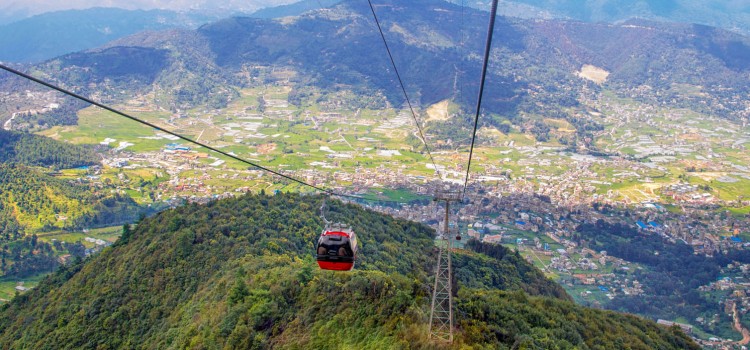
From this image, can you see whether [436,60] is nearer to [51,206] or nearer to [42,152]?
[42,152]

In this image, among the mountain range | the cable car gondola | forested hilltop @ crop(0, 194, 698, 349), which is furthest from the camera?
the mountain range

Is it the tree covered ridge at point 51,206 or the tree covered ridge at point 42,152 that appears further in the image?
the tree covered ridge at point 42,152

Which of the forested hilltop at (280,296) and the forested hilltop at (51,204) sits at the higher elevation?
the forested hilltop at (280,296)

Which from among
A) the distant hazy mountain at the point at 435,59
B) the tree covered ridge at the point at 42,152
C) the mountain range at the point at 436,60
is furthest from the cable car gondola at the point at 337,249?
the distant hazy mountain at the point at 435,59

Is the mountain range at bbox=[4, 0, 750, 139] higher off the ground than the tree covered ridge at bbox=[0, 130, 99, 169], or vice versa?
the mountain range at bbox=[4, 0, 750, 139]

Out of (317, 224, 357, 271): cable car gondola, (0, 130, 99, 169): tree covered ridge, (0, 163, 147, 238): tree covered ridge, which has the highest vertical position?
(317, 224, 357, 271): cable car gondola

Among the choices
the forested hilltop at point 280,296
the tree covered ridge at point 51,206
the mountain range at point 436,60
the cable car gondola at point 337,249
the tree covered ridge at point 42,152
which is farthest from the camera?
the mountain range at point 436,60

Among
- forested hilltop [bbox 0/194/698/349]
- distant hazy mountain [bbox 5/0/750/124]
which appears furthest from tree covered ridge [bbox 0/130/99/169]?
forested hilltop [bbox 0/194/698/349]

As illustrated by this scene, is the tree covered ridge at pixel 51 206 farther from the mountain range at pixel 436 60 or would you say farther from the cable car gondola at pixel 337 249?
the mountain range at pixel 436 60

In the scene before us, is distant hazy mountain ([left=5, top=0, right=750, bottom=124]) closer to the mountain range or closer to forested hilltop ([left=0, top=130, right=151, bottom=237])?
the mountain range
